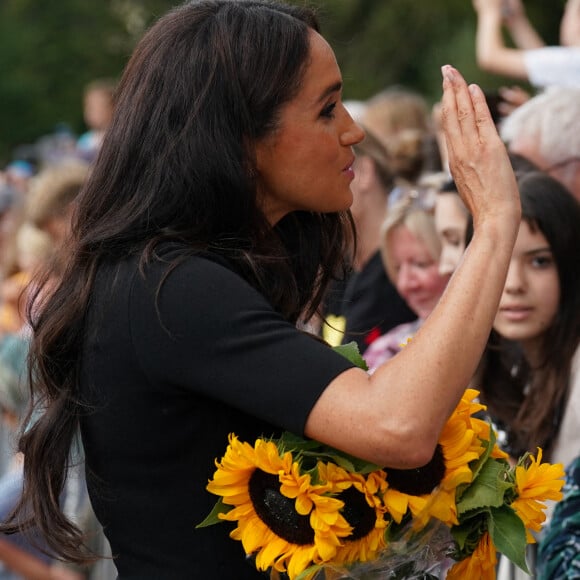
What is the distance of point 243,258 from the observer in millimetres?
2408

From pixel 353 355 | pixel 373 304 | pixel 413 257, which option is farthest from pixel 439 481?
pixel 373 304

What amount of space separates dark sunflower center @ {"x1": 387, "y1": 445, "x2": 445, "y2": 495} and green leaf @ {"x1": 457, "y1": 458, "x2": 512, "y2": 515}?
69 mm

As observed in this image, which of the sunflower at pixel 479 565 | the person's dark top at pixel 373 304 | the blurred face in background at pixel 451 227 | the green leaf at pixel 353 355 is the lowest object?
the person's dark top at pixel 373 304

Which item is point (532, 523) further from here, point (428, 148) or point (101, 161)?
point (428, 148)

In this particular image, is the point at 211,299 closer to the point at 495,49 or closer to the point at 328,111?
the point at 328,111

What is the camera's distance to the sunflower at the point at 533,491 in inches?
96.0

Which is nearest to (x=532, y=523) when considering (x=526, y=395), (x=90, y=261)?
(x=90, y=261)

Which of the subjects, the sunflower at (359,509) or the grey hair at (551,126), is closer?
the sunflower at (359,509)

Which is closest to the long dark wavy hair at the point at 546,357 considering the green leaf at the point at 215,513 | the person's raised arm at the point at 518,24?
the green leaf at the point at 215,513

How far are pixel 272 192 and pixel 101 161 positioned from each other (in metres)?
0.36

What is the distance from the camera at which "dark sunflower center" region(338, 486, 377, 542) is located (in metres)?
2.34

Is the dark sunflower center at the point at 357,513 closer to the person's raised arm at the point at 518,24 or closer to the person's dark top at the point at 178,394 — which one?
the person's dark top at the point at 178,394

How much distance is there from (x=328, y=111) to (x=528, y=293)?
60.6 inches

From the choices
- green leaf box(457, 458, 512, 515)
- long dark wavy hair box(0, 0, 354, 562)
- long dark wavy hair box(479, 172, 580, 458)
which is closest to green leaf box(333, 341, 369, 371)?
long dark wavy hair box(0, 0, 354, 562)
